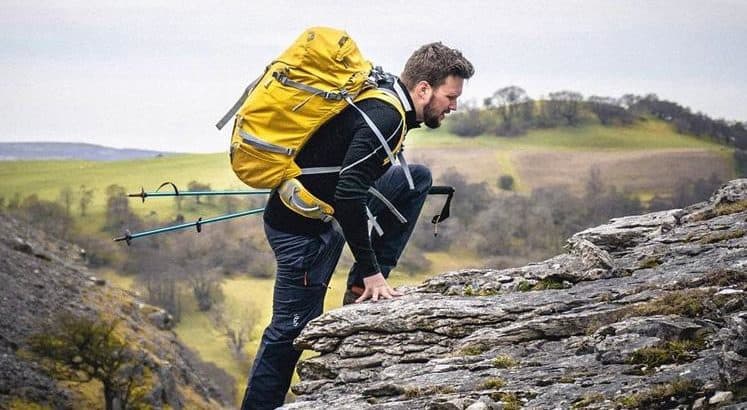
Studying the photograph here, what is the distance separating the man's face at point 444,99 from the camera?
10273 millimetres

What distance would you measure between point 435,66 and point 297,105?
1.53m

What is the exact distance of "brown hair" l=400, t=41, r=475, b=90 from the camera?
400 inches

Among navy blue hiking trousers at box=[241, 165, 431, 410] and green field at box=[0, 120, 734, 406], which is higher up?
navy blue hiking trousers at box=[241, 165, 431, 410]

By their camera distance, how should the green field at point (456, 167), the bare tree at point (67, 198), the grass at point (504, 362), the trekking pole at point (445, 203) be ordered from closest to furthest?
1. the grass at point (504, 362)
2. the trekking pole at point (445, 203)
3. the green field at point (456, 167)
4. the bare tree at point (67, 198)

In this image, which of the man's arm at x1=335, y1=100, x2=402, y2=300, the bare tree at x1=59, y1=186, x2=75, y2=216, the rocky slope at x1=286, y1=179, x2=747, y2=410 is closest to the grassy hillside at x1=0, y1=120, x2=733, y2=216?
the bare tree at x1=59, y1=186, x2=75, y2=216

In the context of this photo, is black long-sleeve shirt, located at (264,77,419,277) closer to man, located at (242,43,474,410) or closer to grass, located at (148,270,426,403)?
man, located at (242,43,474,410)

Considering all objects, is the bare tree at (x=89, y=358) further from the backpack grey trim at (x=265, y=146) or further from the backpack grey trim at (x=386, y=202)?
the backpack grey trim at (x=265, y=146)

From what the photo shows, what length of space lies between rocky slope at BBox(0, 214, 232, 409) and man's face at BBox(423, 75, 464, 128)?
1863 inches

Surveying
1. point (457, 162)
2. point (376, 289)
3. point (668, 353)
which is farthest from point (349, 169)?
point (457, 162)

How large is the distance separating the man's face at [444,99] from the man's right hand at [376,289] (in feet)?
5.96

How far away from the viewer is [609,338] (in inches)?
346

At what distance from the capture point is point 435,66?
10.2 meters

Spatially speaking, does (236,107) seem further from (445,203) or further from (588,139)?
(588,139)

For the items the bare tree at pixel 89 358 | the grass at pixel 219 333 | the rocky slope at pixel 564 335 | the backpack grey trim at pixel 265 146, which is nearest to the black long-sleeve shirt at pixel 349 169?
the backpack grey trim at pixel 265 146
